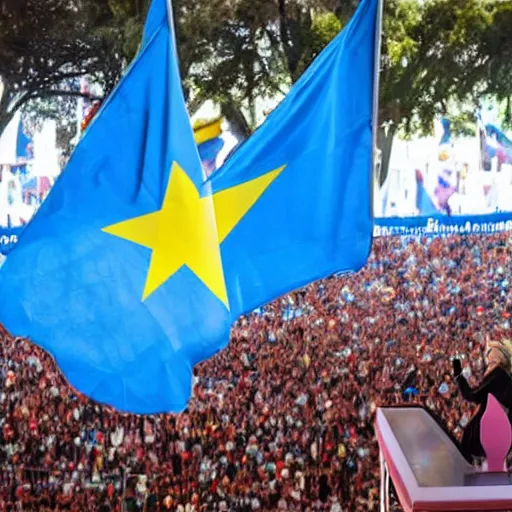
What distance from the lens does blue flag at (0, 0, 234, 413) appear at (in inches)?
137

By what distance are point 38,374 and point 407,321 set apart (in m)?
2.31

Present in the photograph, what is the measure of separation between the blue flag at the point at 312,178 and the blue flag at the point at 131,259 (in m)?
0.14

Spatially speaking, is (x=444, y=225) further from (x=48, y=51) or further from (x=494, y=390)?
(x=48, y=51)

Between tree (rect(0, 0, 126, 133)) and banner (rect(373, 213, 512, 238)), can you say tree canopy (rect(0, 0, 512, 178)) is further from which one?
banner (rect(373, 213, 512, 238))

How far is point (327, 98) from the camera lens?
381cm

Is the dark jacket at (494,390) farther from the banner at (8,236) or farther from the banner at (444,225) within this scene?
the banner at (8,236)

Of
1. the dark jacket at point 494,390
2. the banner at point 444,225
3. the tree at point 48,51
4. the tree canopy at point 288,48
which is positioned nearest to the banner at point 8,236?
the tree at point 48,51

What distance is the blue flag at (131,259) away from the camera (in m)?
3.47

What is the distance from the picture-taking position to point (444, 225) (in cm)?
609

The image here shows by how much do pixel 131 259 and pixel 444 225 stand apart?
2921 millimetres

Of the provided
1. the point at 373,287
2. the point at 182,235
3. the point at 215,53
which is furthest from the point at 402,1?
the point at 182,235

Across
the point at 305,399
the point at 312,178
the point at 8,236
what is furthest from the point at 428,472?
the point at 8,236

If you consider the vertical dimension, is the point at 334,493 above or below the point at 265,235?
below

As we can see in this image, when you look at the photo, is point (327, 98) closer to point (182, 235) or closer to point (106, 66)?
point (182, 235)
